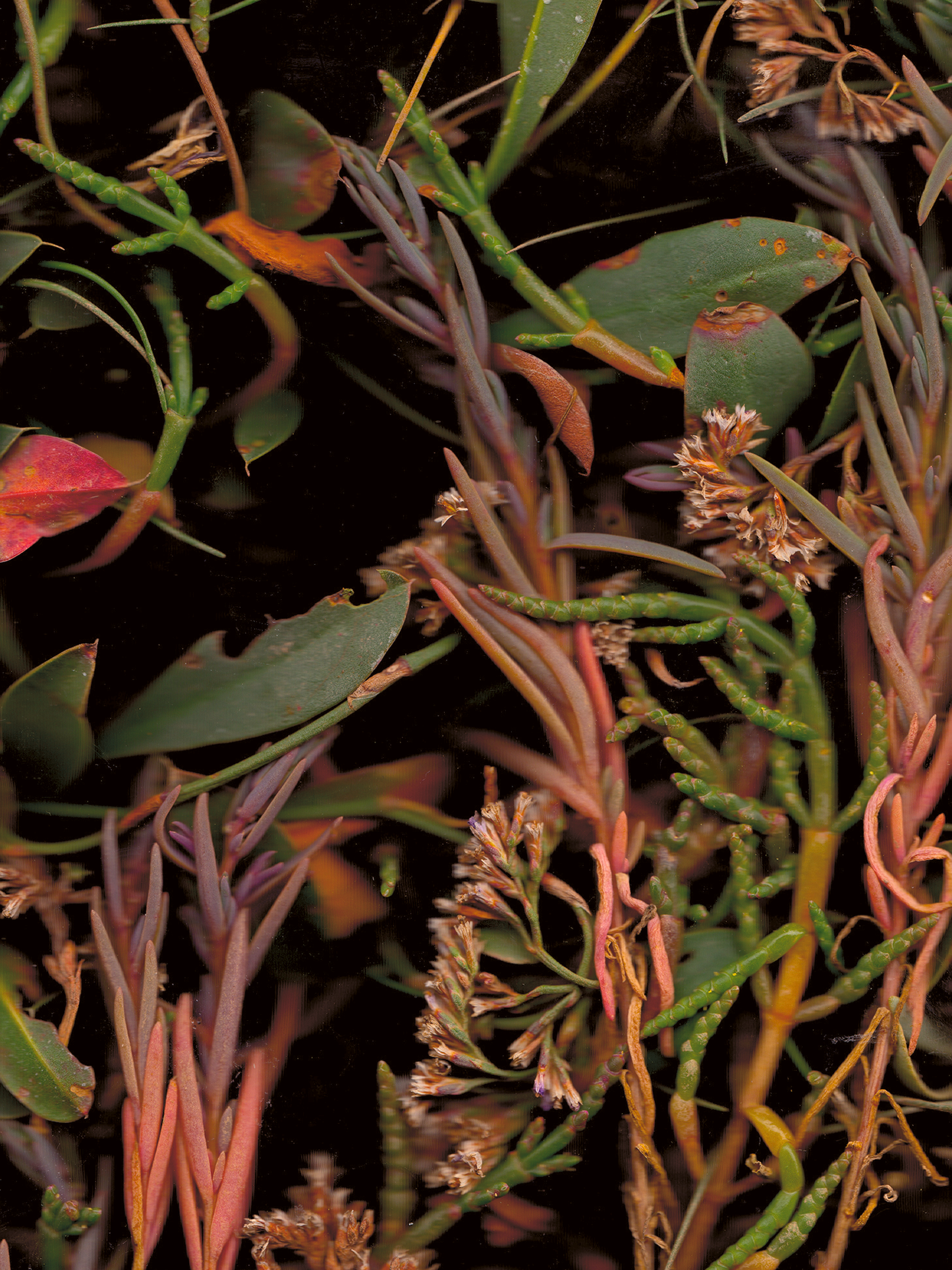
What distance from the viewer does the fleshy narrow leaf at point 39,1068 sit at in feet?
1.31

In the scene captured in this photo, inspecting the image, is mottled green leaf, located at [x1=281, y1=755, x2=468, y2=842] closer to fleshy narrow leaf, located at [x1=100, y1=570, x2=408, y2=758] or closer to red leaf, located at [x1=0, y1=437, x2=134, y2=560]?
fleshy narrow leaf, located at [x1=100, y1=570, x2=408, y2=758]

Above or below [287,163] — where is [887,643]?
below

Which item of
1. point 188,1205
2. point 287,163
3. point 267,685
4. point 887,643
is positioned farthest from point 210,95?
point 188,1205

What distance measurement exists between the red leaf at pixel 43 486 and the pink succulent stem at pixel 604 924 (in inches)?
11.8

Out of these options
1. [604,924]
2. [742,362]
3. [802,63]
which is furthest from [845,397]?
[604,924]

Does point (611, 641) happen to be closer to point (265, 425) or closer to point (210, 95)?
point (265, 425)

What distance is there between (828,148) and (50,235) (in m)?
0.40

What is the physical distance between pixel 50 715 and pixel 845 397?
1.40 ft

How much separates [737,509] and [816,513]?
0.04 meters

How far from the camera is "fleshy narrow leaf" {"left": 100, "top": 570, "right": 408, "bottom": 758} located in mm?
414

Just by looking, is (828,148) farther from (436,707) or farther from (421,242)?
(436,707)

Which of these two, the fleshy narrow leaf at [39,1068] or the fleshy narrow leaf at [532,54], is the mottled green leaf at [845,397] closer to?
the fleshy narrow leaf at [532,54]

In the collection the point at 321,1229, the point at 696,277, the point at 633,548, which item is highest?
the point at 696,277

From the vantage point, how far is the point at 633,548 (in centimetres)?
41
